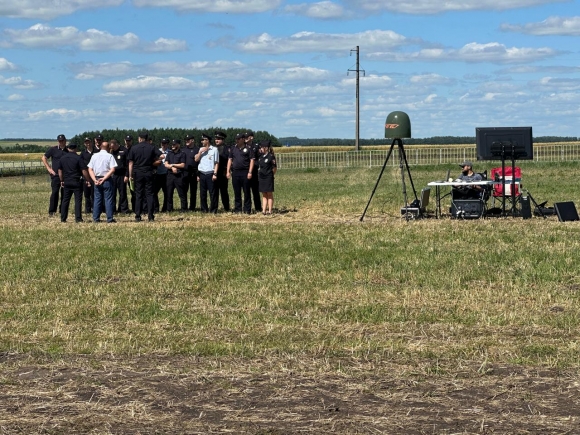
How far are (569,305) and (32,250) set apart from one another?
8736mm

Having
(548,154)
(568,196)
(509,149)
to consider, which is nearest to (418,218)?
(509,149)

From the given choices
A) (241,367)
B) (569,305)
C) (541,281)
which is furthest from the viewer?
(541,281)

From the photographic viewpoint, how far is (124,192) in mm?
23500

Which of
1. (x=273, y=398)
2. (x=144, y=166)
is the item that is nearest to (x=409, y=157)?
(x=144, y=166)

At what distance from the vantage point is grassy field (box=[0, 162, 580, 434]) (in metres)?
6.59

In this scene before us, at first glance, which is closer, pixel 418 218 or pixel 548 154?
pixel 418 218

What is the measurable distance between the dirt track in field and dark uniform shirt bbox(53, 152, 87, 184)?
12498 millimetres

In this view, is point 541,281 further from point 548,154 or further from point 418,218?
point 548,154

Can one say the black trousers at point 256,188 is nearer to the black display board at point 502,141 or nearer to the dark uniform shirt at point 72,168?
the dark uniform shirt at point 72,168

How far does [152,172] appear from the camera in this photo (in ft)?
67.8

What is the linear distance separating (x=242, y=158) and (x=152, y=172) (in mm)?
2461

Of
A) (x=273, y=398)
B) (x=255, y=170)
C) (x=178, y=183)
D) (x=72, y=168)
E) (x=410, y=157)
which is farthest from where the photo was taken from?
(x=410, y=157)

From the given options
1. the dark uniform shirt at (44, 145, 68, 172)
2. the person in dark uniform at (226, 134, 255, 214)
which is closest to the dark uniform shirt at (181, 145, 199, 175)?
the person in dark uniform at (226, 134, 255, 214)

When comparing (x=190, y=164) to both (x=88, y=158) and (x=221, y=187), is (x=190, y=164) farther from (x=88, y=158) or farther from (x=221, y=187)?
(x=88, y=158)
